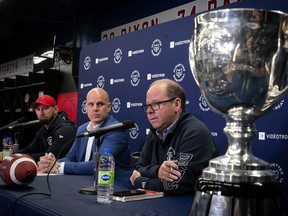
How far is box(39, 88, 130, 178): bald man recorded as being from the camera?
89.4 inches

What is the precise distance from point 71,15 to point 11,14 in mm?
1019

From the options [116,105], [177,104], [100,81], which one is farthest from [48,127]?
[177,104]

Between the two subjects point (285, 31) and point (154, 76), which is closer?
point (285, 31)

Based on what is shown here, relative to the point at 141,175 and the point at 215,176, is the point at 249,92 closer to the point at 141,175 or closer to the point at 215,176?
the point at 215,176

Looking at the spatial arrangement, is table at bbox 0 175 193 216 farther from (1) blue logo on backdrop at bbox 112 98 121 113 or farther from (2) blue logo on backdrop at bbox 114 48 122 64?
(2) blue logo on backdrop at bbox 114 48 122 64

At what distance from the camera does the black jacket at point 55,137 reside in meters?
3.25

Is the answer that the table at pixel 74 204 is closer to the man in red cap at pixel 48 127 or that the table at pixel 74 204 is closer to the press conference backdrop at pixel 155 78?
the press conference backdrop at pixel 155 78

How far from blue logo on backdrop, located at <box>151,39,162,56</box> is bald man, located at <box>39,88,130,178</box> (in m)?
0.54

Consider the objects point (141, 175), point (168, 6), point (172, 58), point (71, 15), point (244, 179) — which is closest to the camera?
point (244, 179)

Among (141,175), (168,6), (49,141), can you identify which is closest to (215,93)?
(141,175)

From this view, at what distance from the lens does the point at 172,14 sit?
4.27 metres

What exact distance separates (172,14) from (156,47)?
1453 mm

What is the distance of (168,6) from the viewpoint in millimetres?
4410

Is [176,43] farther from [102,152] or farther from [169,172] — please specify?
[169,172]
